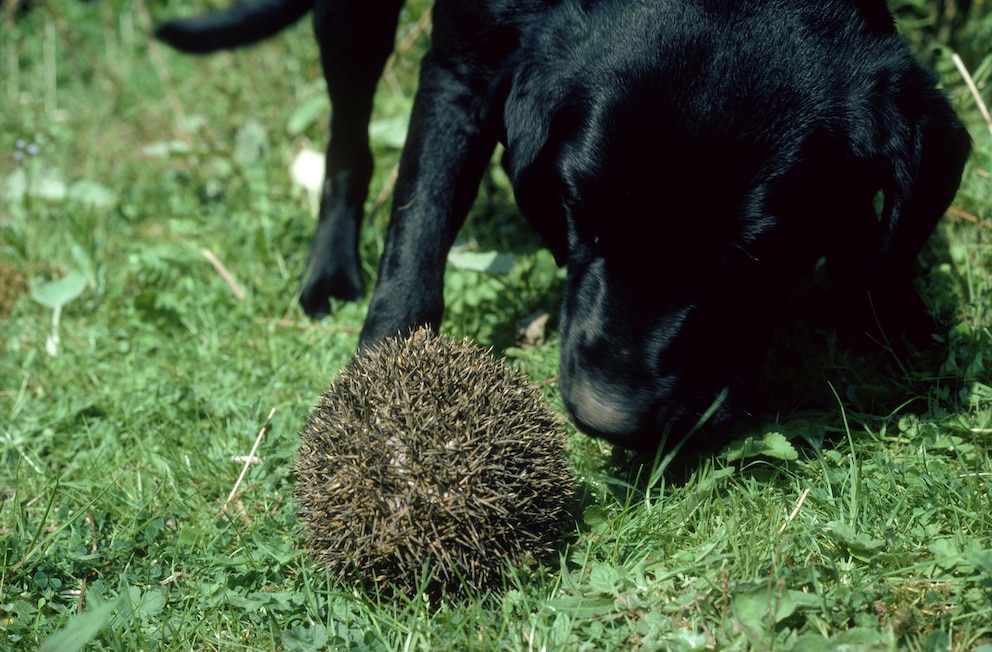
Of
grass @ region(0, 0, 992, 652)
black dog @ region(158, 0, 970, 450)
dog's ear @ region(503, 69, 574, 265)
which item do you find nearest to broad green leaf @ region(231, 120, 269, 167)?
grass @ region(0, 0, 992, 652)

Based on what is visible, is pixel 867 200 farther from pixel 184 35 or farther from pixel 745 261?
pixel 184 35

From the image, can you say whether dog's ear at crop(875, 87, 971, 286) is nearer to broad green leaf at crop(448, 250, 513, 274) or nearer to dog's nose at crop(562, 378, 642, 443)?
dog's nose at crop(562, 378, 642, 443)

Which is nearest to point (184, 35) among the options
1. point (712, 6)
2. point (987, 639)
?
point (712, 6)

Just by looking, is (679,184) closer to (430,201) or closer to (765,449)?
(765,449)

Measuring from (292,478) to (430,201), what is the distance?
94 cm

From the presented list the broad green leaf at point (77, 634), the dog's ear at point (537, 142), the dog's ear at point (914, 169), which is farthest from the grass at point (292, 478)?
the dog's ear at point (537, 142)

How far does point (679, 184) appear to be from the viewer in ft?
6.83

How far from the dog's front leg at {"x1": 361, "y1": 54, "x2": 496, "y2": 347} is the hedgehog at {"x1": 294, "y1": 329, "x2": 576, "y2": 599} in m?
0.50

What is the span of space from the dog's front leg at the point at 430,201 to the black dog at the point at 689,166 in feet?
0.04

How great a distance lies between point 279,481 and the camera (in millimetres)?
2539

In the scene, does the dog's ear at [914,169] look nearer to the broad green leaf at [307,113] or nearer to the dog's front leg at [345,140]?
the dog's front leg at [345,140]

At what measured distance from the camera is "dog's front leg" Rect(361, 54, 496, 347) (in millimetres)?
2631

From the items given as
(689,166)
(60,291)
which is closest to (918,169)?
(689,166)

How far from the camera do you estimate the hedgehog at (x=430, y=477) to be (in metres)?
1.89
